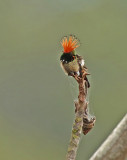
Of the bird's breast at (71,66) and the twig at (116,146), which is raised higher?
the bird's breast at (71,66)

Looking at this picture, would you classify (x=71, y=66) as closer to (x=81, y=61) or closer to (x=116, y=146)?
(x=81, y=61)

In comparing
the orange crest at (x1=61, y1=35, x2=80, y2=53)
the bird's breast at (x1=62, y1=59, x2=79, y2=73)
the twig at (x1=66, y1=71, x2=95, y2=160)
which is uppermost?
the orange crest at (x1=61, y1=35, x2=80, y2=53)

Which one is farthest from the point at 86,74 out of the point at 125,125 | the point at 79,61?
the point at 125,125

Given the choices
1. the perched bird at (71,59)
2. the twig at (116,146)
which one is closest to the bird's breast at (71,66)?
the perched bird at (71,59)

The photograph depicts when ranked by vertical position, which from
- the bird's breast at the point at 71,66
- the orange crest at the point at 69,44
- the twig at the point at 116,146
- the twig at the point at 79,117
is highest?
the orange crest at the point at 69,44

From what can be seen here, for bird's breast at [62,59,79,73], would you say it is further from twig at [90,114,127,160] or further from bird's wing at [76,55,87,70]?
twig at [90,114,127,160]

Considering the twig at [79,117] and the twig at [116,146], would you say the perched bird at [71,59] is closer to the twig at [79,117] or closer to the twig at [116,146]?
Answer: the twig at [79,117]

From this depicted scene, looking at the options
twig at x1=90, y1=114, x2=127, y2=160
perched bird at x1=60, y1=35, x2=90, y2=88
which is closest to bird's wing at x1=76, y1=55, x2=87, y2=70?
perched bird at x1=60, y1=35, x2=90, y2=88
